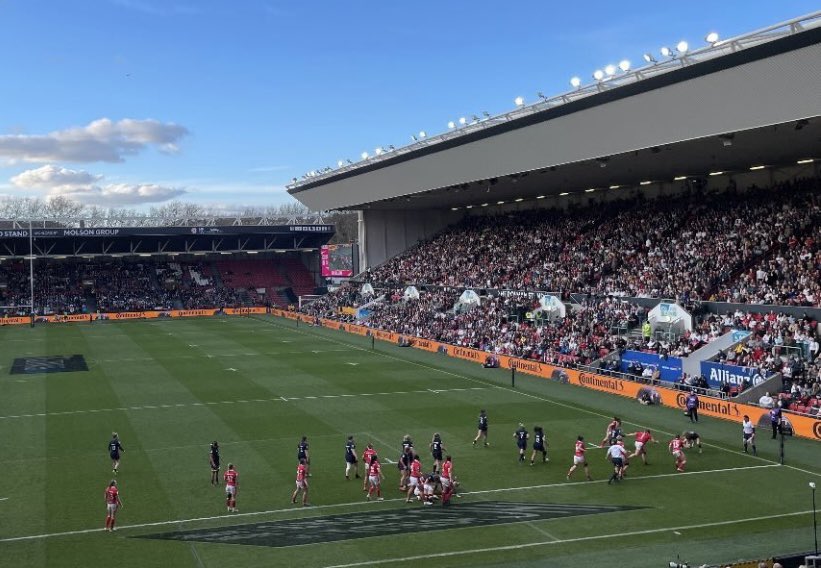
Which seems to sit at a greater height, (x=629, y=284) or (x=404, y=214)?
(x=404, y=214)

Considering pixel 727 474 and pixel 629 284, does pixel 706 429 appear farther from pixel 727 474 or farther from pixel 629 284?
pixel 629 284

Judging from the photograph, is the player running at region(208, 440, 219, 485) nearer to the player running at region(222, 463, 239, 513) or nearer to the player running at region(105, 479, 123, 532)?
the player running at region(222, 463, 239, 513)

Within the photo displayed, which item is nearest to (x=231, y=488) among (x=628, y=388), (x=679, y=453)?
(x=679, y=453)

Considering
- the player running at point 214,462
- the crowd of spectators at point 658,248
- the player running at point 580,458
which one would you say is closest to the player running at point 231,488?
the player running at point 214,462

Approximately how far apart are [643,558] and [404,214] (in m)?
69.8

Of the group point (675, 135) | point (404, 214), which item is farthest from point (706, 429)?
point (404, 214)

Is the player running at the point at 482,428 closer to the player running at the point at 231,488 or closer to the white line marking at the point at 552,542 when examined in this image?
the white line marking at the point at 552,542

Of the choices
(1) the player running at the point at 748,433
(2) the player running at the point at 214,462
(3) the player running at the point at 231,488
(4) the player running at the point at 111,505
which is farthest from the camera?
(1) the player running at the point at 748,433

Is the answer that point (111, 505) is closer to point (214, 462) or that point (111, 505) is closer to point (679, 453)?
point (214, 462)

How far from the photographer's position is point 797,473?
80.1 ft

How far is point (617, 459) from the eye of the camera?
23.7m

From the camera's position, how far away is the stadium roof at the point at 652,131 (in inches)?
1209

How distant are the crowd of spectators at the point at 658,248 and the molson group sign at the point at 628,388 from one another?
21.0ft

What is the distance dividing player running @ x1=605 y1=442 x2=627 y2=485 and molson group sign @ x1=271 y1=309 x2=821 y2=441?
8708 millimetres
